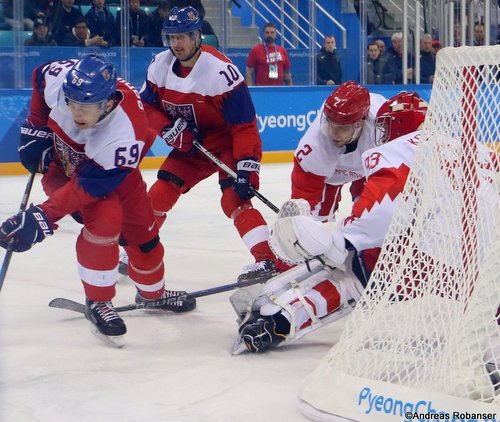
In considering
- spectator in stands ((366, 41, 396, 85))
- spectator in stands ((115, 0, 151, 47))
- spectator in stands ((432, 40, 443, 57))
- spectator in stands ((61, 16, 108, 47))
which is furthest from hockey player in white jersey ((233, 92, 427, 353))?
spectator in stands ((432, 40, 443, 57))

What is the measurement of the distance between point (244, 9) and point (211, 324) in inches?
214

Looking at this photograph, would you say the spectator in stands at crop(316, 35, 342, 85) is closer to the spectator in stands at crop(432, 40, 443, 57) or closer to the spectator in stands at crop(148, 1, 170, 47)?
the spectator in stands at crop(432, 40, 443, 57)

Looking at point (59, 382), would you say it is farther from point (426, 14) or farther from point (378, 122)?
point (426, 14)

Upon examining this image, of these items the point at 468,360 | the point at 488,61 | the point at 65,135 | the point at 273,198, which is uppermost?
the point at 488,61

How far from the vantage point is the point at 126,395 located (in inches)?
96.7

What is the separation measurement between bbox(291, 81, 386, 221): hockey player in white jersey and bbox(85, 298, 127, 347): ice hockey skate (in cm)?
89

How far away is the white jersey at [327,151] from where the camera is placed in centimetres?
350

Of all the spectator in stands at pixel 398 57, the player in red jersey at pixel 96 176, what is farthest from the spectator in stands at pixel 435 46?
the player in red jersey at pixel 96 176

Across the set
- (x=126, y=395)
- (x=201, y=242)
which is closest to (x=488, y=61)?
(x=126, y=395)

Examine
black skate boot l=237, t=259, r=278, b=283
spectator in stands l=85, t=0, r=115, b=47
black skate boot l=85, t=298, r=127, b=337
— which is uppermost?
spectator in stands l=85, t=0, r=115, b=47

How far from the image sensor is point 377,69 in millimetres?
8695

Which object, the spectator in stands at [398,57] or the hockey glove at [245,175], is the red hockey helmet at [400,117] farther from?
the spectator in stands at [398,57]

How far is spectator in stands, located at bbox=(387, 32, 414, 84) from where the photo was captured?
882cm

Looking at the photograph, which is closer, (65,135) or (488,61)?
(488,61)
